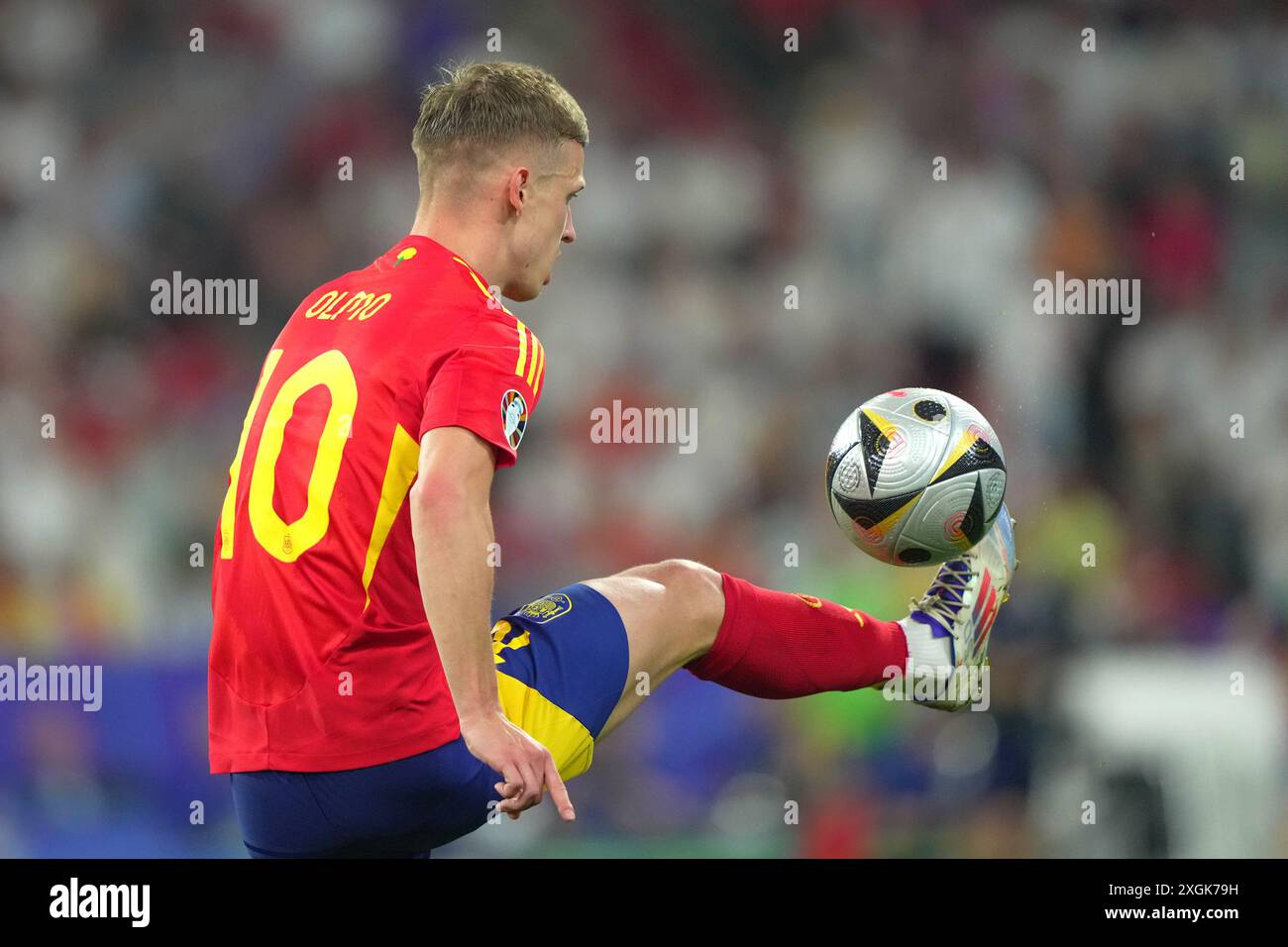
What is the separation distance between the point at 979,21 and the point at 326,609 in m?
6.60

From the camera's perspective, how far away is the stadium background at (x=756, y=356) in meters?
5.63

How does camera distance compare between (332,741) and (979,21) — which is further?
(979,21)

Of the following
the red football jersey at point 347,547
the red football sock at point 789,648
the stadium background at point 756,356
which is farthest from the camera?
the stadium background at point 756,356

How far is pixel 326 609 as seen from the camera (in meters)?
2.79

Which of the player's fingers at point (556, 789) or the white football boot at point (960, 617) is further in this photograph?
the white football boot at point (960, 617)

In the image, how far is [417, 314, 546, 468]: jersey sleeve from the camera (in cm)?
267

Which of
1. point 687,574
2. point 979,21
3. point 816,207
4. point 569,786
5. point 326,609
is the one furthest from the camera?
point 979,21

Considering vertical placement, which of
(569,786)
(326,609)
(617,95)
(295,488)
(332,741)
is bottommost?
(569,786)

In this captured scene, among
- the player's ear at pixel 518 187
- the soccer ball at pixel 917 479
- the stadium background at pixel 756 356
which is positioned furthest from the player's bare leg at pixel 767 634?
the stadium background at pixel 756 356

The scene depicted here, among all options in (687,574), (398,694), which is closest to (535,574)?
(687,574)

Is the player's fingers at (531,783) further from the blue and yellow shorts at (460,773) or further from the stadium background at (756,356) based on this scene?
the stadium background at (756,356)

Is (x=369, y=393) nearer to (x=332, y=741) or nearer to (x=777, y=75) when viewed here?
(x=332, y=741)

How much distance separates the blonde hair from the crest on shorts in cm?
91

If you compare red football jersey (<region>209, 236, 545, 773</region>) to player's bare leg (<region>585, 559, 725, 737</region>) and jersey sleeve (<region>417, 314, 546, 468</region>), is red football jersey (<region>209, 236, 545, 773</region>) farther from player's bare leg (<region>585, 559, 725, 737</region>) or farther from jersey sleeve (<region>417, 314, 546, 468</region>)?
player's bare leg (<region>585, 559, 725, 737</region>)
